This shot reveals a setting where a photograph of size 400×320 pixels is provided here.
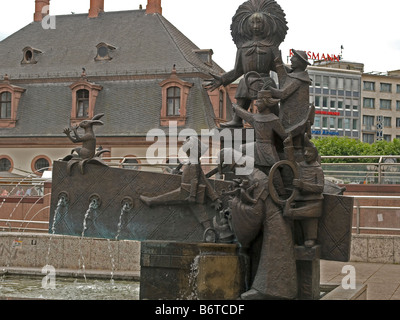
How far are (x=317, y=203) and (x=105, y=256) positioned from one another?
6.28 m

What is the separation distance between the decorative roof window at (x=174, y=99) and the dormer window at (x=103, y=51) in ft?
16.7

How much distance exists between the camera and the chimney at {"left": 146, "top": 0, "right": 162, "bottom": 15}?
46500mm

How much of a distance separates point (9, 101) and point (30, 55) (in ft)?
12.1

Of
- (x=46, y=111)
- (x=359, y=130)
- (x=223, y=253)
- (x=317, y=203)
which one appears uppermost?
(x=359, y=130)

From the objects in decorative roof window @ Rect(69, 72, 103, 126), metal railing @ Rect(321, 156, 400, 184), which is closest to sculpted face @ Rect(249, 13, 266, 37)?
metal railing @ Rect(321, 156, 400, 184)

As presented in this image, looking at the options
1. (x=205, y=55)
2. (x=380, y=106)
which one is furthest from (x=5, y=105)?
(x=380, y=106)

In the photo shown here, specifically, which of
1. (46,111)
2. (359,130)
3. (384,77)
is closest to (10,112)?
(46,111)

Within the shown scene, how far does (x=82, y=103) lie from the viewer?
138ft

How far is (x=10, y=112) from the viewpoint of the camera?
4372 centimetres

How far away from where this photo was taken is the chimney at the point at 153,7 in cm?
4650

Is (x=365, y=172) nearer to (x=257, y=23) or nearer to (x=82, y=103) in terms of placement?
(x=257, y=23)

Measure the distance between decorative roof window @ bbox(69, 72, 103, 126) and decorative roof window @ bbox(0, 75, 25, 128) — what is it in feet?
12.5

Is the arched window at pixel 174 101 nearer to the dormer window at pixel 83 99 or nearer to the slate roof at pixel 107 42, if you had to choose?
the slate roof at pixel 107 42
